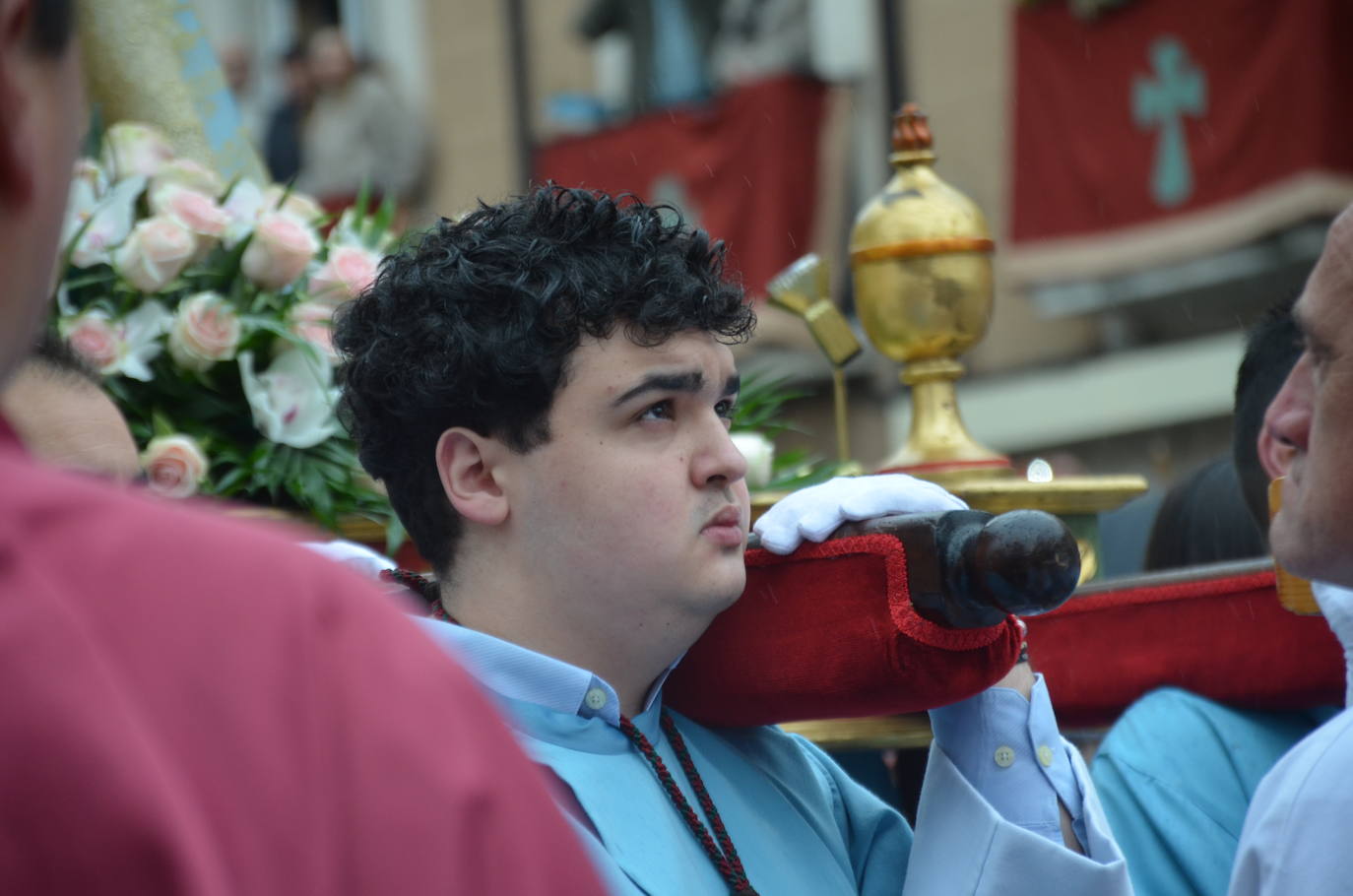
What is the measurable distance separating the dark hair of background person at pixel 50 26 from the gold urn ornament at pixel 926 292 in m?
1.72

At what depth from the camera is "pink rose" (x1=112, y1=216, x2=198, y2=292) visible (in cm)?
247

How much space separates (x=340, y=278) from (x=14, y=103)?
205 cm

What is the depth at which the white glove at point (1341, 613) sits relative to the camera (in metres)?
1.82

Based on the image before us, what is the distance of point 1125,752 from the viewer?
219 cm

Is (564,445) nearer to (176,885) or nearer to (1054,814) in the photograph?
(1054,814)

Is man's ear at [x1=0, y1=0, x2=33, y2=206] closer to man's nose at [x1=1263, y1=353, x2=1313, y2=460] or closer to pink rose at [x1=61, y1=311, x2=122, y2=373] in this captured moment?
man's nose at [x1=1263, y1=353, x2=1313, y2=460]

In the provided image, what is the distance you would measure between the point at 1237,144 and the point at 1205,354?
35.0 inches

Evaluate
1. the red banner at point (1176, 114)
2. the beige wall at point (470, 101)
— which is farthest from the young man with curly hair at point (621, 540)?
the beige wall at point (470, 101)

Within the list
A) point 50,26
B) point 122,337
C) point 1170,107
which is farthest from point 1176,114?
point 50,26

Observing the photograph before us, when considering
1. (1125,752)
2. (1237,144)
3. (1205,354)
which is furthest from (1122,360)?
(1125,752)

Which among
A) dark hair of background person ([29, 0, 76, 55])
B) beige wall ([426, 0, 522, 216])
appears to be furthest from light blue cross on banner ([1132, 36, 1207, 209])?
dark hair of background person ([29, 0, 76, 55])

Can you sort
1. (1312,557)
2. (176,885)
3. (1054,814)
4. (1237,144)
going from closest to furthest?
1. (176,885)
2. (1312,557)
3. (1054,814)
4. (1237,144)

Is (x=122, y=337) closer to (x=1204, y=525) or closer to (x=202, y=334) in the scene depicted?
(x=202, y=334)

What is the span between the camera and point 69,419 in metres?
1.77
